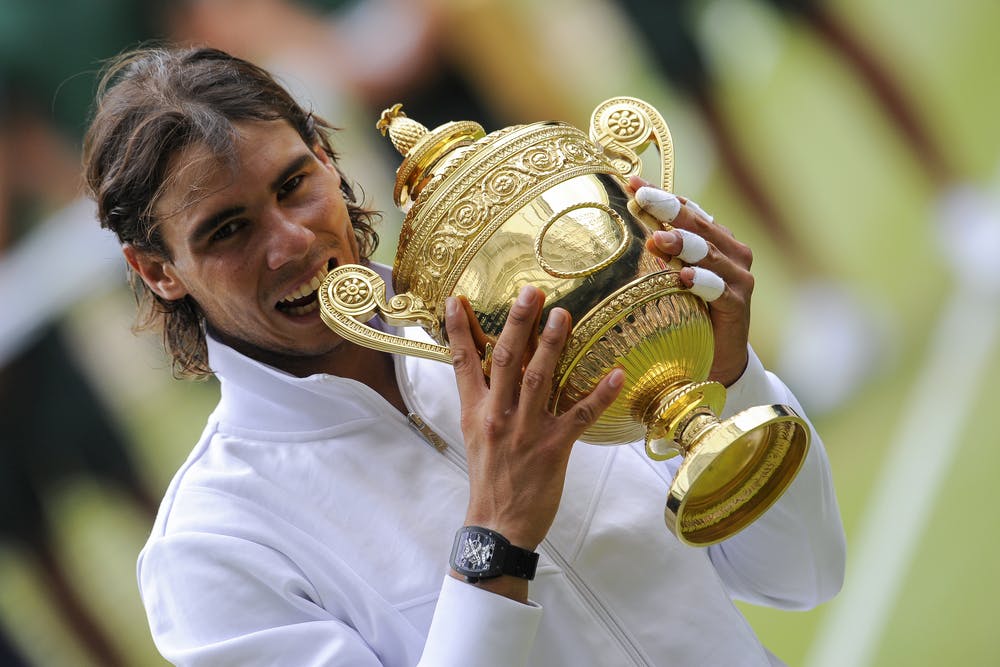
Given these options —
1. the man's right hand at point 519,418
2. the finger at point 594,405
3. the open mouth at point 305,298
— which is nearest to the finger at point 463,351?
the man's right hand at point 519,418

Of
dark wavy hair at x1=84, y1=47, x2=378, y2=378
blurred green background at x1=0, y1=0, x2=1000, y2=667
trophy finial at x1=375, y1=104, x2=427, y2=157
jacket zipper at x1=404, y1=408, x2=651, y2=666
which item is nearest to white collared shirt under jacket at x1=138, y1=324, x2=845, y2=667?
jacket zipper at x1=404, y1=408, x2=651, y2=666

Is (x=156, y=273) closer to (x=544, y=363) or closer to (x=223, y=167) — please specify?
(x=223, y=167)

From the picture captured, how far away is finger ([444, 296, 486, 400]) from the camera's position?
121cm

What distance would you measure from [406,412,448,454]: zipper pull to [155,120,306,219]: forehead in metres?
0.37

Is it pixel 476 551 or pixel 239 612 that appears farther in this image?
pixel 239 612

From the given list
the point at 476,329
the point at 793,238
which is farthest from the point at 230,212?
the point at 793,238

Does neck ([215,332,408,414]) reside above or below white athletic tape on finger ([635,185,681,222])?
below

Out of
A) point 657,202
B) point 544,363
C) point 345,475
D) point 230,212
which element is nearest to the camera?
point 544,363

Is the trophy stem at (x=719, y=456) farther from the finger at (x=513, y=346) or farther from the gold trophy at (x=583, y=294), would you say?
the finger at (x=513, y=346)

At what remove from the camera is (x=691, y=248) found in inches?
48.5

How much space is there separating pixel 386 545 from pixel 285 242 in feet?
1.34

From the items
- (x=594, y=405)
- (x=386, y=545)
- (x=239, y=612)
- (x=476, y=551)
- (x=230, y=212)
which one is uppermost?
(x=594, y=405)

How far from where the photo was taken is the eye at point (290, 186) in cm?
140

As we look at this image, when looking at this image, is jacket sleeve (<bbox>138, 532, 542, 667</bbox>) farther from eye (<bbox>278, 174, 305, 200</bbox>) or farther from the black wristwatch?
eye (<bbox>278, 174, 305, 200</bbox>)
